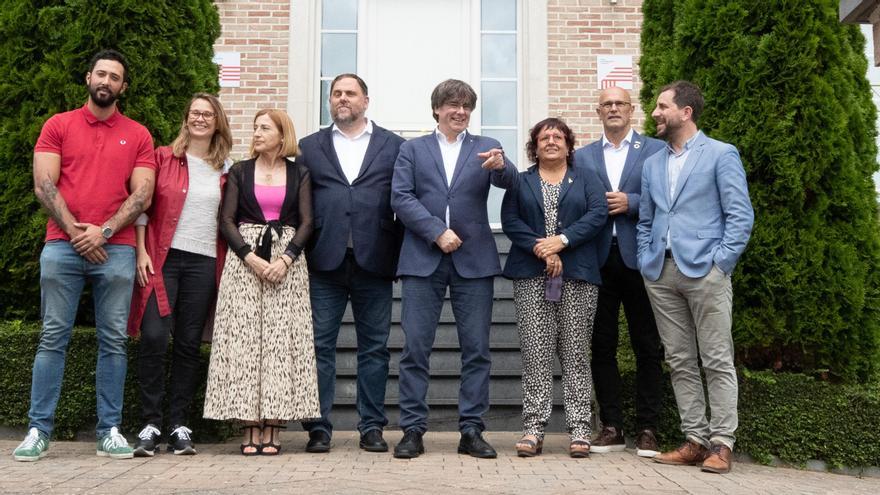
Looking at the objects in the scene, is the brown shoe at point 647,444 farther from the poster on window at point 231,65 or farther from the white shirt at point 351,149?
the poster on window at point 231,65

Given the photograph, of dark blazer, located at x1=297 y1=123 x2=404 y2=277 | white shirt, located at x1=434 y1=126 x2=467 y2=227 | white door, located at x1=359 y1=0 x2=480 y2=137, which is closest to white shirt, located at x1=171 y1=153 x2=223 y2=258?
dark blazer, located at x1=297 y1=123 x2=404 y2=277

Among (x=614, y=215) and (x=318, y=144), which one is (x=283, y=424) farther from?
(x=614, y=215)

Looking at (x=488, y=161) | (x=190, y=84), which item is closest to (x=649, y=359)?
(x=488, y=161)

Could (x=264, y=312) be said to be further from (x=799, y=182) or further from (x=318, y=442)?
(x=799, y=182)

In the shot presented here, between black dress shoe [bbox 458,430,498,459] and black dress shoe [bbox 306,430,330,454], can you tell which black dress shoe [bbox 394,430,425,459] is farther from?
black dress shoe [bbox 306,430,330,454]

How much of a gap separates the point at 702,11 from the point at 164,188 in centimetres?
331

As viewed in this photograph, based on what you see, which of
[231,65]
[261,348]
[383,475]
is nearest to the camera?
[383,475]

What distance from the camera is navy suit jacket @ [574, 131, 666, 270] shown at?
514 centimetres

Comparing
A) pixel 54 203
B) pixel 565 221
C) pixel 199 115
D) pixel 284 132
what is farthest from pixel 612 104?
pixel 54 203

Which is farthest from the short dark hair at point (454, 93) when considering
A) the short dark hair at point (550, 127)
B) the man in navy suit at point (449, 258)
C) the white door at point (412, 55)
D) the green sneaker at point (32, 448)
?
the white door at point (412, 55)

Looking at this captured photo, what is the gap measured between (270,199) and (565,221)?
1641mm

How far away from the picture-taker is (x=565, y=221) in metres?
5.05

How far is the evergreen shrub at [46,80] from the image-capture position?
5461mm

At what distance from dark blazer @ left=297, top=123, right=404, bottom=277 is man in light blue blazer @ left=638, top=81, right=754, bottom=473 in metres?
1.41
